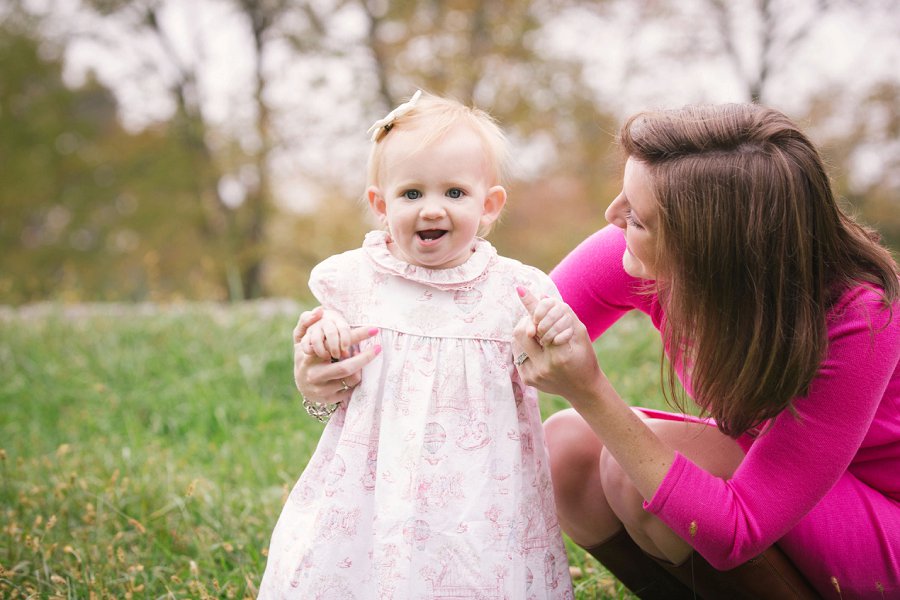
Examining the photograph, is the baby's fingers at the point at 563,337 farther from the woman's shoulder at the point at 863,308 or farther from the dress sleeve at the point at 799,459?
the woman's shoulder at the point at 863,308

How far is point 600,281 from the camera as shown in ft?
6.88

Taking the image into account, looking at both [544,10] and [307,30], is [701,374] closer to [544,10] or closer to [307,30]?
[544,10]

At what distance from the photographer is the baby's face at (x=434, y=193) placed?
5.84 ft

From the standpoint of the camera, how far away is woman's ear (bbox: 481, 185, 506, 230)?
6.23ft

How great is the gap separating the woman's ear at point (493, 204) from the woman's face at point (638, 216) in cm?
27

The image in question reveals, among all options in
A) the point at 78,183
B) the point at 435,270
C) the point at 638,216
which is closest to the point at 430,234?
the point at 435,270

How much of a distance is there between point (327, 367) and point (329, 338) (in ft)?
0.22

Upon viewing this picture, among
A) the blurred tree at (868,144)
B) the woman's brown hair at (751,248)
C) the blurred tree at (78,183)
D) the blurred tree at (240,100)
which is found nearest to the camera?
the woman's brown hair at (751,248)

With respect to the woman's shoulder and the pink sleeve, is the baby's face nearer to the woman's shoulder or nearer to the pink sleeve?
the pink sleeve

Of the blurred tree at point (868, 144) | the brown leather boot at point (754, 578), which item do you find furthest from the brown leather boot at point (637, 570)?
the blurred tree at point (868, 144)

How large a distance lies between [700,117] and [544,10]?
12292mm

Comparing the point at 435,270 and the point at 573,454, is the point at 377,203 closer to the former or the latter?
the point at 435,270

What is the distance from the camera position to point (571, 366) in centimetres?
162

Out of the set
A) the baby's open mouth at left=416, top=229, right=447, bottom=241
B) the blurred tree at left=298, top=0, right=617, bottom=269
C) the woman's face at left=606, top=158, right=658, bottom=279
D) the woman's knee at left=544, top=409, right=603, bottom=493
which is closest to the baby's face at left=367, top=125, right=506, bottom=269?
the baby's open mouth at left=416, top=229, right=447, bottom=241
